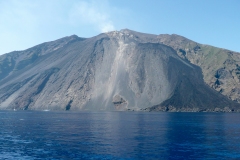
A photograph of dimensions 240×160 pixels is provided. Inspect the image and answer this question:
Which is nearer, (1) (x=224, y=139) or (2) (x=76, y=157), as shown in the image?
(2) (x=76, y=157)

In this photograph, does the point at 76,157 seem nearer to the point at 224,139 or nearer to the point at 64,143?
the point at 64,143

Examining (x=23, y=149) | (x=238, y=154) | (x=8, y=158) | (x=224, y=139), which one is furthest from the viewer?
(x=224, y=139)

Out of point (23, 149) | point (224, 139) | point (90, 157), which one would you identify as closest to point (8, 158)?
point (23, 149)

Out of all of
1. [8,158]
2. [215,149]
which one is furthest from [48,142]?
[215,149]

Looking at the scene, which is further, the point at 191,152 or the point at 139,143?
the point at 139,143

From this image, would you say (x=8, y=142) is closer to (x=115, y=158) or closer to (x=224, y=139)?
(x=115, y=158)

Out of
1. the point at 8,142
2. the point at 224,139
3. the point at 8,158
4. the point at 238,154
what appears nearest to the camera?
→ the point at 8,158

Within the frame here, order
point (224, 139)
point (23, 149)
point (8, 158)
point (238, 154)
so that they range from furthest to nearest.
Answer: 1. point (224, 139)
2. point (23, 149)
3. point (238, 154)
4. point (8, 158)

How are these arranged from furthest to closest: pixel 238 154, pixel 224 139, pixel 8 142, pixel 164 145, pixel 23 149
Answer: pixel 224 139 → pixel 8 142 → pixel 164 145 → pixel 23 149 → pixel 238 154
